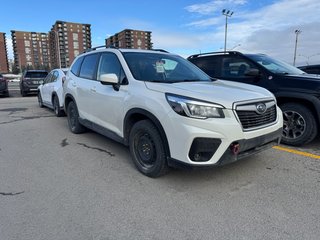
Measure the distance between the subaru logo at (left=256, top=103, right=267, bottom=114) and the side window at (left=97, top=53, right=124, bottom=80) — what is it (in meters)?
2.08

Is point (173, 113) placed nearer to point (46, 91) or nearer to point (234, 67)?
point (234, 67)

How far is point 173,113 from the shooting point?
306cm

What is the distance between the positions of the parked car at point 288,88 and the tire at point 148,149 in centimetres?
275

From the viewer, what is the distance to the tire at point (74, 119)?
5895 mm

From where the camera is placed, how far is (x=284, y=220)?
2.62 metres

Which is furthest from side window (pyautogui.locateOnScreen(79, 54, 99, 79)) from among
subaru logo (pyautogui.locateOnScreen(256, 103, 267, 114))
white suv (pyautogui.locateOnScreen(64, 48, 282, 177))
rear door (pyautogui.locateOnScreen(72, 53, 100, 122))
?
subaru logo (pyautogui.locateOnScreen(256, 103, 267, 114))

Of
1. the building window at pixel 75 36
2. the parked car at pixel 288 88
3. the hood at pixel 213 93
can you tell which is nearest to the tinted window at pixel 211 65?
the parked car at pixel 288 88

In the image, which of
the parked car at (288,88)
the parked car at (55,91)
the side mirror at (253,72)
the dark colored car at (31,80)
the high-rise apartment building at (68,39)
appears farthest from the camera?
the high-rise apartment building at (68,39)

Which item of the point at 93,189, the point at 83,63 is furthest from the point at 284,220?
the point at 83,63

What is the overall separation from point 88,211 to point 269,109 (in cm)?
268

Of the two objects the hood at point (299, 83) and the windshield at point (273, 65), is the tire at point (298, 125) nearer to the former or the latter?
the hood at point (299, 83)

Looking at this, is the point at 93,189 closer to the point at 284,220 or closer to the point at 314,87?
the point at 284,220

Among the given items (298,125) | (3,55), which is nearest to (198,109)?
(298,125)

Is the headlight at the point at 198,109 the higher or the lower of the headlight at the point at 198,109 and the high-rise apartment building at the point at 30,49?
the lower
